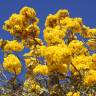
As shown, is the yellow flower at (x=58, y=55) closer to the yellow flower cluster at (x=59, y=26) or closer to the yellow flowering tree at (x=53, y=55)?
the yellow flowering tree at (x=53, y=55)

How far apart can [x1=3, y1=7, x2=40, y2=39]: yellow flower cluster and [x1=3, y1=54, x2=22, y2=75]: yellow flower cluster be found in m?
0.48

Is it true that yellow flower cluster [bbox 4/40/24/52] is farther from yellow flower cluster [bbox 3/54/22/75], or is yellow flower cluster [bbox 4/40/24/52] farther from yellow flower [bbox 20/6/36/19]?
yellow flower [bbox 20/6/36/19]

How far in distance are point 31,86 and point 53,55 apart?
4.80ft

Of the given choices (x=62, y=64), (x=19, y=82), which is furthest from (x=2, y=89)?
(x=62, y=64)

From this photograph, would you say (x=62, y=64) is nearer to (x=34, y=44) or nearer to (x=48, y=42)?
(x=48, y=42)

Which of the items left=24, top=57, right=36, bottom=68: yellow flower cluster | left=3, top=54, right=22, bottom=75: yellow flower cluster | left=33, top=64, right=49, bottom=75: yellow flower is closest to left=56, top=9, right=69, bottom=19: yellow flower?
left=24, top=57, right=36, bottom=68: yellow flower cluster

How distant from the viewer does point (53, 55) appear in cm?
666

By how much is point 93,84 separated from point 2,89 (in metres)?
1.78

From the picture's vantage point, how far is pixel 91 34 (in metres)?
8.20

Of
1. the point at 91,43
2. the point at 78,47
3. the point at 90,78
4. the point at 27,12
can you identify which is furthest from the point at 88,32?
the point at 90,78

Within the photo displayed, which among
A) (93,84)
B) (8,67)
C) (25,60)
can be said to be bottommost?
(93,84)

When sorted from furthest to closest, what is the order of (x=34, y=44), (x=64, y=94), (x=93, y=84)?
1. (x=34, y=44)
2. (x=64, y=94)
3. (x=93, y=84)

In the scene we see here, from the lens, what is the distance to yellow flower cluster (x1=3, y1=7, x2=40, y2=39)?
7914mm

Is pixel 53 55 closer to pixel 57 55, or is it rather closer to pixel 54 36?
pixel 57 55
